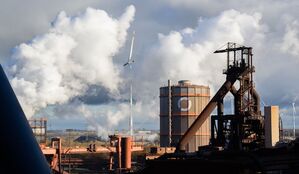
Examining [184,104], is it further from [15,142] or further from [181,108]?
[15,142]

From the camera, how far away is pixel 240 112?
40.1m

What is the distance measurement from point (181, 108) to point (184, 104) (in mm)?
952

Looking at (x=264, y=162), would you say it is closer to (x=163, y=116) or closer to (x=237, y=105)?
(x=237, y=105)

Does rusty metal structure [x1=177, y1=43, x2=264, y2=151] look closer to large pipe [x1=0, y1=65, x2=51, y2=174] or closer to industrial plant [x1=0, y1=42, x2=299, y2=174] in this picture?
industrial plant [x1=0, y1=42, x2=299, y2=174]

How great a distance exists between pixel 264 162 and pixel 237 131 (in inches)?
902

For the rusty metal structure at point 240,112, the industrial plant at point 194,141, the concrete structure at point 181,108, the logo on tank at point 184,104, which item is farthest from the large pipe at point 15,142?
the logo on tank at point 184,104

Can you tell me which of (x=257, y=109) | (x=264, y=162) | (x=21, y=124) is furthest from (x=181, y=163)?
(x=257, y=109)

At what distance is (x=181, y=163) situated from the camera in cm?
1809

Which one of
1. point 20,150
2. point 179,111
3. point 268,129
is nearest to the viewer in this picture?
point 20,150

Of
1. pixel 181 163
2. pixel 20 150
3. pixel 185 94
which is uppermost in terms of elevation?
pixel 185 94

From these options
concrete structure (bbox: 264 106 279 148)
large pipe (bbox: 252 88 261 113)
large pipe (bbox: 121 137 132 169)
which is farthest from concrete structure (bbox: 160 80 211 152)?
concrete structure (bbox: 264 106 279 148)

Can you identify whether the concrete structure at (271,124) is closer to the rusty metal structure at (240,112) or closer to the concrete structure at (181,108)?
the rusty metal structure at (240,112)

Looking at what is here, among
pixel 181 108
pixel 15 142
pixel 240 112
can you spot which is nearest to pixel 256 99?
pixel 240 112

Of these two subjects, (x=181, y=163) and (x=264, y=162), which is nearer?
(x=264, y=162)
